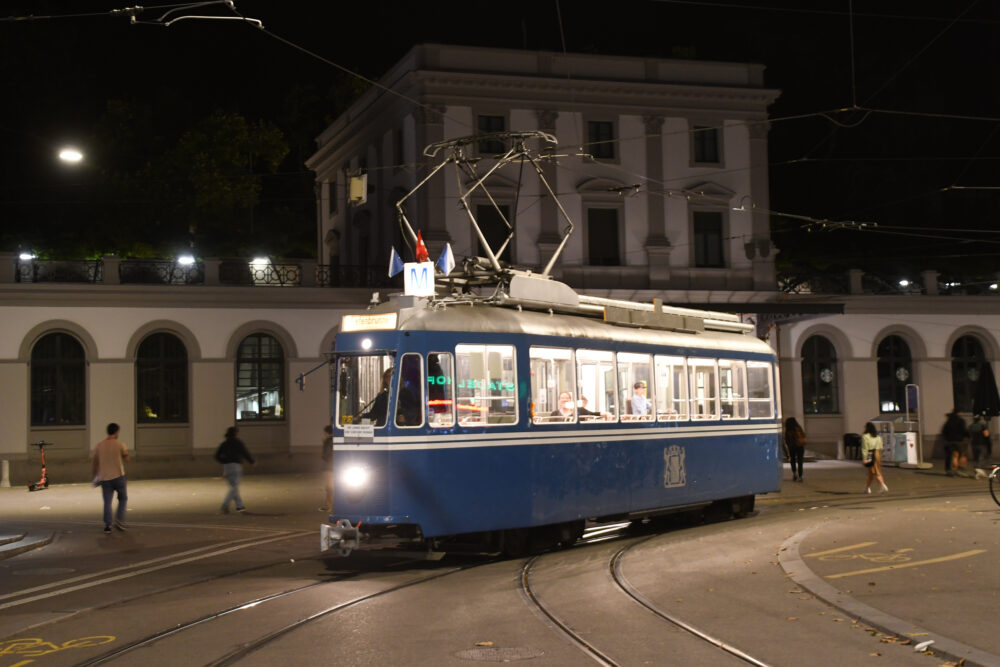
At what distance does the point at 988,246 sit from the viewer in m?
50.6

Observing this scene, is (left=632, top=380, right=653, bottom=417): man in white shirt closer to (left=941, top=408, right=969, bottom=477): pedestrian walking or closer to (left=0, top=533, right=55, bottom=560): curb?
(left=0, top=533, right=55, bottom=560): curb

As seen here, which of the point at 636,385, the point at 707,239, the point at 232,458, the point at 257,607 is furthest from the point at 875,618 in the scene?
the point at 707,239

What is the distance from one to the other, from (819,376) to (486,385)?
28.6m

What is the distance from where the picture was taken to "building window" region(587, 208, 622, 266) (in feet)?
131

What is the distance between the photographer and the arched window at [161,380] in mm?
35500

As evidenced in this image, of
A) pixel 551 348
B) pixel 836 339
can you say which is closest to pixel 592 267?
pixel 836 339

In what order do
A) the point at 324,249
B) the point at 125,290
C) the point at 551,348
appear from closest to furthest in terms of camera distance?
1. the point at 551,348
2. the point at 125,290
3. the point at 324,249

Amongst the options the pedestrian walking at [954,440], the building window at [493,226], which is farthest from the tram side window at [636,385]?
the building window at [493,226]

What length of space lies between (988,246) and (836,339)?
1333 centimetres

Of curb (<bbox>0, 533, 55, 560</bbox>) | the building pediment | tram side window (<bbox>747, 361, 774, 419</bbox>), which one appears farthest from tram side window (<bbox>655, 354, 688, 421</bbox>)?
the building pediment

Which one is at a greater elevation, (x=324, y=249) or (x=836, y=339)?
(x=324, y=249)

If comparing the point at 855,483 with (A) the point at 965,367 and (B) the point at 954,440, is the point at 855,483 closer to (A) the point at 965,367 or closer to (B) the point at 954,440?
(B) the point at 954,440

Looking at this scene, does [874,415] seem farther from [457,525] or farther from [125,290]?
[457,525]

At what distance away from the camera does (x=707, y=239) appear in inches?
1629
